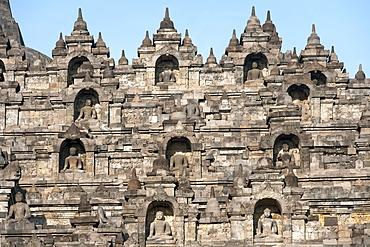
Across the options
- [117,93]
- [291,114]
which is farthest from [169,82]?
[291,114]

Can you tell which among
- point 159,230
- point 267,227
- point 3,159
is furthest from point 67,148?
point 267,227

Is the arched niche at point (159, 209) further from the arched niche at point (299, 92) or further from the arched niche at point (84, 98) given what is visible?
the arched niche at point (299, 92)

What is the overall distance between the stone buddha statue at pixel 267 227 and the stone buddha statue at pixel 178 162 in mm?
11343

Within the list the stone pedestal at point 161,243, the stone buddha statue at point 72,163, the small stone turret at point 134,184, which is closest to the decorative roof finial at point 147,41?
the stone buddha statue at point 72,163

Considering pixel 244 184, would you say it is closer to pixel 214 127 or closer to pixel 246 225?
pixel 246 225

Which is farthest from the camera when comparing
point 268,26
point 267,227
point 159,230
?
point 268,26

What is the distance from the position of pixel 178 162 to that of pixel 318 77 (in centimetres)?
1368

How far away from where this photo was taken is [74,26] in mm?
109062

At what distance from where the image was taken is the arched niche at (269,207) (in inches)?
3356

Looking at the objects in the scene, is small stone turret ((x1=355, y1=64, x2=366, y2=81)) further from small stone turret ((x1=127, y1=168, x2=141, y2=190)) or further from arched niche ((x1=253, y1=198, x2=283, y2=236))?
arched niche ((x1=253, y1=198, x2=283, y2=236))

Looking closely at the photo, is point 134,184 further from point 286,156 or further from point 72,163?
point 286,156

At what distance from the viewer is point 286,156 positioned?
9581cm

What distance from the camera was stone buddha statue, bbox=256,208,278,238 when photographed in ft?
278

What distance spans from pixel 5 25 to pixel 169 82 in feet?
63.5
